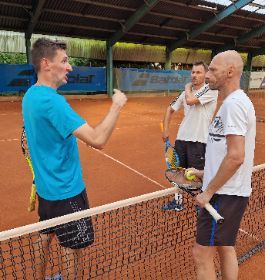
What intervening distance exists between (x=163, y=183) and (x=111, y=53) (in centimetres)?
1866

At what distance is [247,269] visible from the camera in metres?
3.30

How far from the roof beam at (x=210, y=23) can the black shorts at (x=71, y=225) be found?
20711 mm

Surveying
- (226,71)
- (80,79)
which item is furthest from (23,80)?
(226,71)

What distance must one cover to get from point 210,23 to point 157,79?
19.1 ft

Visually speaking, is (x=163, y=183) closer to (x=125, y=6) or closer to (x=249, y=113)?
(x=249, y=113)

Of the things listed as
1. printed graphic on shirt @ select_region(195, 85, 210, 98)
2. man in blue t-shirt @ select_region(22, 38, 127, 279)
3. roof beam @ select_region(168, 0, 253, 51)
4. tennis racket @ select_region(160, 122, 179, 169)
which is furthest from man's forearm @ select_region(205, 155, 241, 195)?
roof beam @ select_region(168, 0, 253, 51)

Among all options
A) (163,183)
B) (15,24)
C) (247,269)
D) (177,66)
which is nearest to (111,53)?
(15,24)

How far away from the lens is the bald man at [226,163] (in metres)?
2.06

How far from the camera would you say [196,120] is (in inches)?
166

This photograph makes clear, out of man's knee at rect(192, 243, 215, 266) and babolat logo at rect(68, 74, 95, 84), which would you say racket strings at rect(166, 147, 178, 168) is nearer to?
man's knee at rect(192, 243, 215, 266)

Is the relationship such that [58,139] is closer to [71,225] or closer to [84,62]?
[71,225]

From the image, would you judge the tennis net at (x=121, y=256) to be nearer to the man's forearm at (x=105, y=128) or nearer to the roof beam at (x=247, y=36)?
the man's forearm at (x=105, y=128)

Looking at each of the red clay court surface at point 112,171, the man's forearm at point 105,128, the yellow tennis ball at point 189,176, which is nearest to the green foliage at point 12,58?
the red clay court surface at point 112,171

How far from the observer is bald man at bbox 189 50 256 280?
206 centimetres
